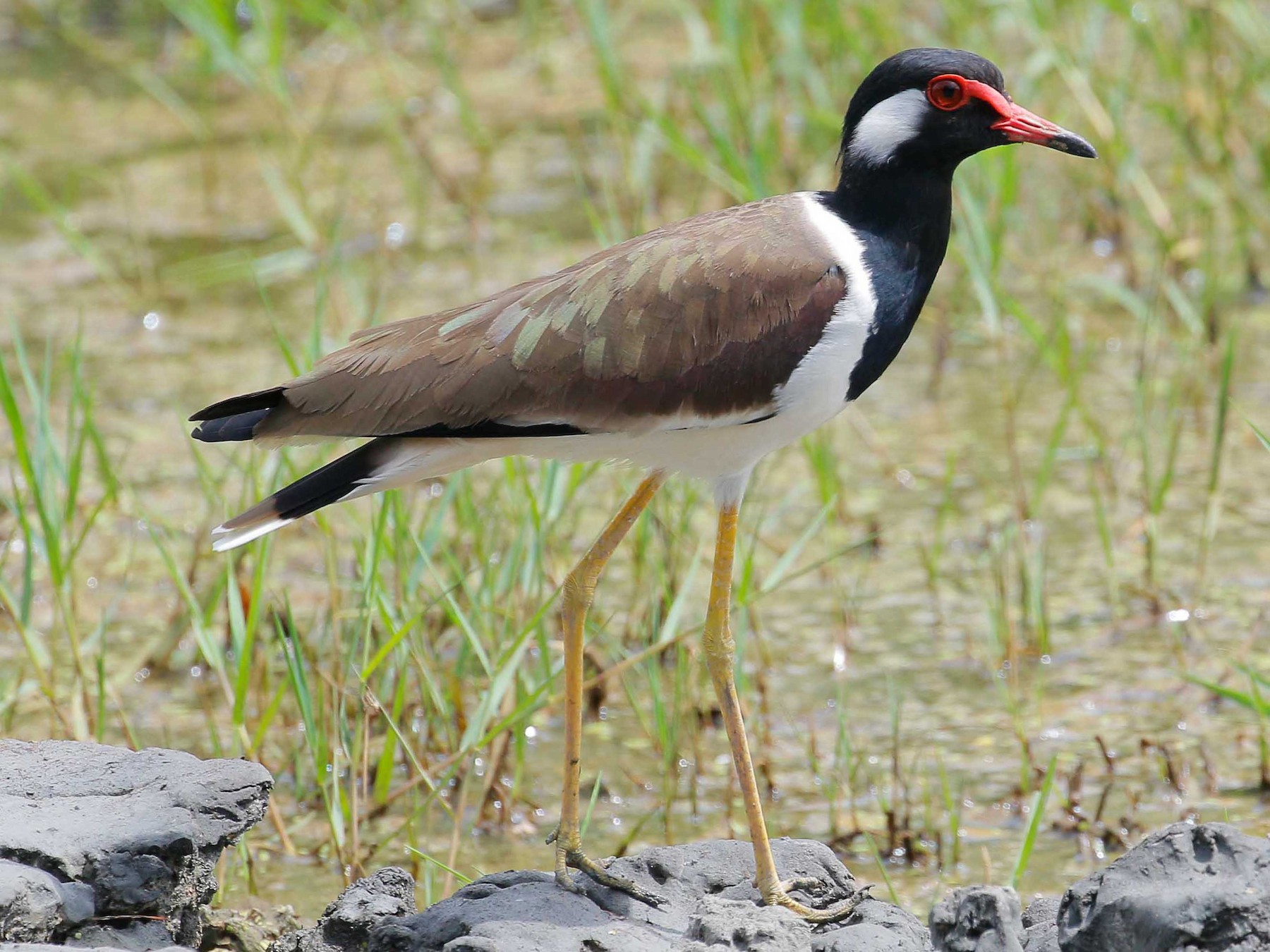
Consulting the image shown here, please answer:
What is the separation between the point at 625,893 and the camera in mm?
2889

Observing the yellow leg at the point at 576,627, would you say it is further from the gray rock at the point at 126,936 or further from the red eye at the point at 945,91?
the red eye at the point at 945,91

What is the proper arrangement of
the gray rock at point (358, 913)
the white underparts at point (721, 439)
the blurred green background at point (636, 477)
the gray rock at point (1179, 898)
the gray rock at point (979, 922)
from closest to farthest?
the gray rock at point (1179, 898), the gray rock at point (979, 922), the gray rock at point (358, 913), the white underparts at point (721, 439), the blurred green background at point (636, 477)

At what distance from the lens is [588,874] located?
9.62 feet

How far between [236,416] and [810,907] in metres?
1.28

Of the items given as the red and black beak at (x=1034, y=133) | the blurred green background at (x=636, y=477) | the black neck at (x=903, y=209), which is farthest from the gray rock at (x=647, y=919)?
the red and black beak at (x=1034, y=133)

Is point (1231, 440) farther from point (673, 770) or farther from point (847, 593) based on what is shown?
point (673, 770)

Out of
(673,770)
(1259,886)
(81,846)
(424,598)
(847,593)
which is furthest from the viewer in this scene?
(847,593)

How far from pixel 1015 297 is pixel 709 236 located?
3.05m

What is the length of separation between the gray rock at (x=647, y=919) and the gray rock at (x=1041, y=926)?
159 mm

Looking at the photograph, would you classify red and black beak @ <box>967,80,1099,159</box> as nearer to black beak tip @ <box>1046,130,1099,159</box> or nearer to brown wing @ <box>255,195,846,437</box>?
black beak tip @ <box>1046,130,1099,159</box>

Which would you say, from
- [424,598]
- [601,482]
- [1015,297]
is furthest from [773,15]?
[424,598]

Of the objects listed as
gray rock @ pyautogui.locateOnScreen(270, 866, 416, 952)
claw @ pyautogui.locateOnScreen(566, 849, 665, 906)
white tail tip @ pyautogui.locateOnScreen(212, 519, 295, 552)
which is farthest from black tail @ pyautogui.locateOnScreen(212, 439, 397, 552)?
claw @ pyautogui.locateOnScreen(566, 849, 665, 906)

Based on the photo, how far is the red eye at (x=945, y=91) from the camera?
3186 mm

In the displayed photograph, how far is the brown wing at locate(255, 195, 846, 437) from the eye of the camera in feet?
9.98
